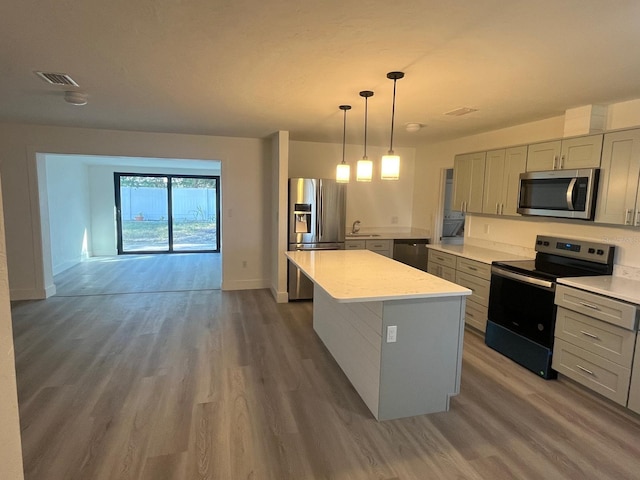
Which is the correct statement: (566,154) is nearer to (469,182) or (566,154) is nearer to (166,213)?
(469,182)

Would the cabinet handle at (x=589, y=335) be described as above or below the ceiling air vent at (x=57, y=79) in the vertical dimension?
below

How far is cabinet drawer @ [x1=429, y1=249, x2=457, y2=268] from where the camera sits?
13.8 feet

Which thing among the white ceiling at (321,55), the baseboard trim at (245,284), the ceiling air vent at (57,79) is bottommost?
the baseboard trim at (245,284)

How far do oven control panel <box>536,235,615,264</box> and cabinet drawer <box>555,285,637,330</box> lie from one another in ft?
1.94

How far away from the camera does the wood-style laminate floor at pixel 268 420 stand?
6.49ft

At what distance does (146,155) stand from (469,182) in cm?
436

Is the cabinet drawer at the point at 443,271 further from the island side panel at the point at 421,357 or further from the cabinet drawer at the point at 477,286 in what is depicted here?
the island side panel at the point at 421,357

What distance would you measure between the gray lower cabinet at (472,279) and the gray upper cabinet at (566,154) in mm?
1092

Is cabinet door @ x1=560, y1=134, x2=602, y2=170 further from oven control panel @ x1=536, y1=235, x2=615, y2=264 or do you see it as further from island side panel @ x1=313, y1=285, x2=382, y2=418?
island side panel @ x1=313, y1=285, x2=382, y2=418

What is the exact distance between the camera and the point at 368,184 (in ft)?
19.6

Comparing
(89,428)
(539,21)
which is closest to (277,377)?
(89,428)

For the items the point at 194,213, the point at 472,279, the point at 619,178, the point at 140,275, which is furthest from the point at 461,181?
the point at 194,213

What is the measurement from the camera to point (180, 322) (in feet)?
13.6

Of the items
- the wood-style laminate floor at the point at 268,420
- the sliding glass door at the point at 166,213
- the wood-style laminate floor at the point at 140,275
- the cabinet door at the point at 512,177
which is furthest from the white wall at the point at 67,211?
the cabinet door at the point at 512,177
